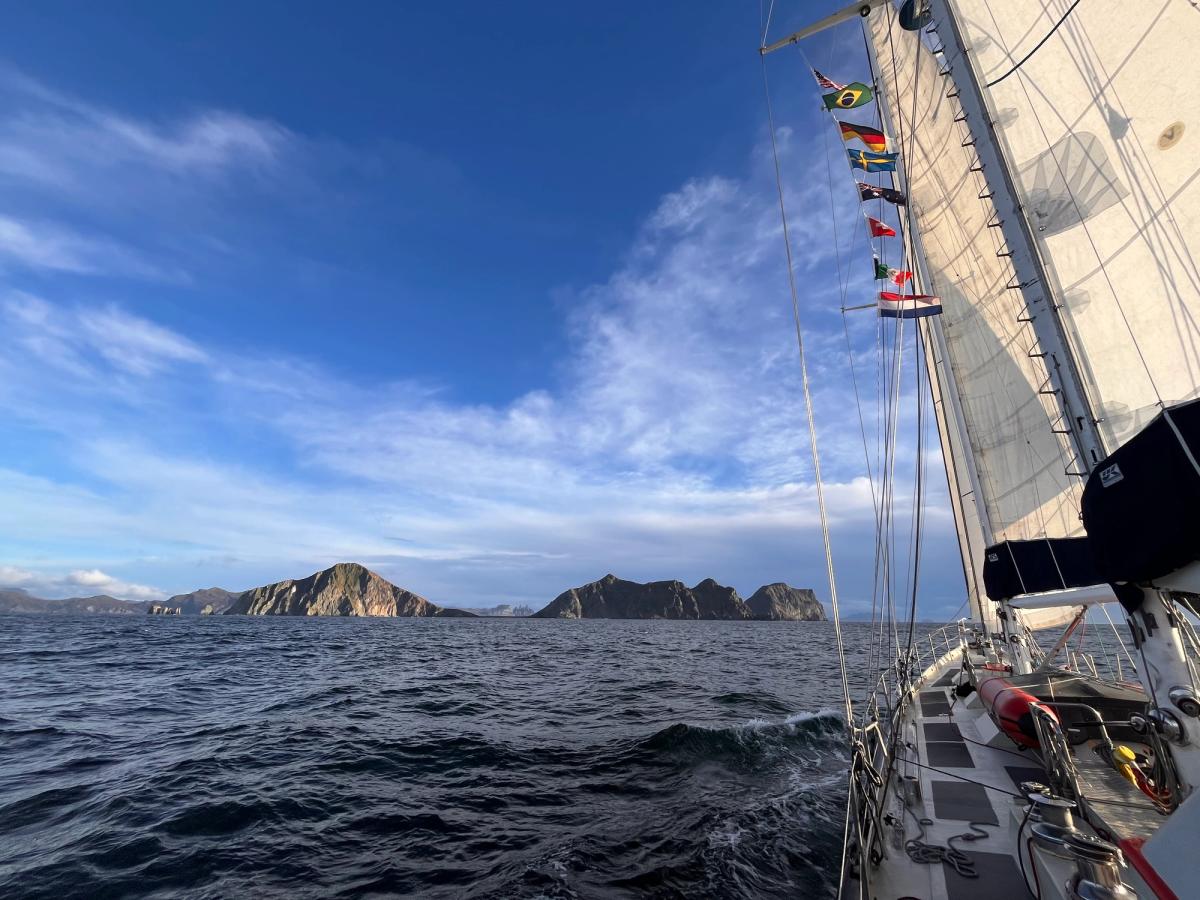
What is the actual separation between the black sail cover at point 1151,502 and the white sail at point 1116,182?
6.40 ft

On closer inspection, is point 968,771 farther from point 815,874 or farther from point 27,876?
point 27,876

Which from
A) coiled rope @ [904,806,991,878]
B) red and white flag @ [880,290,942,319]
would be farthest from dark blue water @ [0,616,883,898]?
red and white flag @ [880,290,942,319]

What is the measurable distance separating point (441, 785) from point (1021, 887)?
9.64 metres

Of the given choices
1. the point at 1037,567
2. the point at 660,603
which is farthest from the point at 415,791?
the point at 660,603

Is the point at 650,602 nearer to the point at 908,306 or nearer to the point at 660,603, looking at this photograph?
the point at 660,603

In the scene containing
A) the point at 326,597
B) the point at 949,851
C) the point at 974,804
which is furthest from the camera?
the point at 326,597

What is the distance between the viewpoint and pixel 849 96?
1119cm

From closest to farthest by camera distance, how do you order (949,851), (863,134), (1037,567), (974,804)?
(949,851) < (974,804) < (1037,567) < (863,134)

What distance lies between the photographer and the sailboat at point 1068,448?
411cm

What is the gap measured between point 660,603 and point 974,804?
18727 centimetres

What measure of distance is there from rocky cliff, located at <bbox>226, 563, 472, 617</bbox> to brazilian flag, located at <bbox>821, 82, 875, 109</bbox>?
7610 inches

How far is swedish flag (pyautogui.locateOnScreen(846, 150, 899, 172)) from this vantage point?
36.6 feet

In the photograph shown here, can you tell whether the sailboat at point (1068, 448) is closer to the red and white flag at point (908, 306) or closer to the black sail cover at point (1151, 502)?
the black sail cover at point (1151, 502)

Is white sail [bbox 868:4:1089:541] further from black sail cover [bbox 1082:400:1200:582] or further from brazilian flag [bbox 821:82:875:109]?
black sail cover [bbox 1082:400:1200:582]
